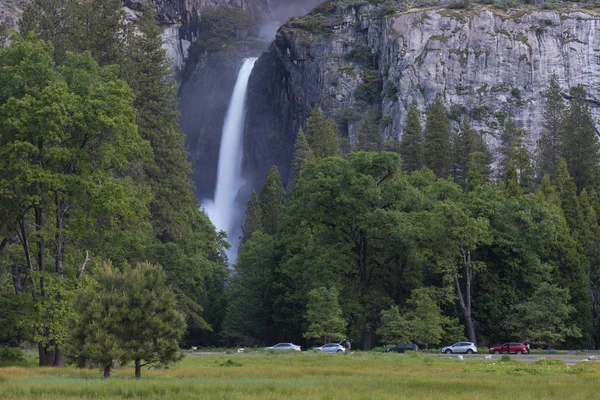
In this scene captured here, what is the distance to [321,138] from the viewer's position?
83.6 m

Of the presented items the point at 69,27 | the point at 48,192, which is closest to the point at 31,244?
the point at 48,192

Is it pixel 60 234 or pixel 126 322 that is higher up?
pixel 60 234

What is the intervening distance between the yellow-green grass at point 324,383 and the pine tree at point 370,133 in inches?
2134

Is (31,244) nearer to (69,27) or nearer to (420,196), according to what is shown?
(69,27)

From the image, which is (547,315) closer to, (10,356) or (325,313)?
(325,313)

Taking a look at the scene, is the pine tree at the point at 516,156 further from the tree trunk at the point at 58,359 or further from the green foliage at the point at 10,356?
the green foliage at the point at 10,356

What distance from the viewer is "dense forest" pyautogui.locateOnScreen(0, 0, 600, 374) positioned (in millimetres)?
34125

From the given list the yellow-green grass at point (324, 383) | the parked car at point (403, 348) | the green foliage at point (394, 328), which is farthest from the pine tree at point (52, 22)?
the parked car at point (403, 348)

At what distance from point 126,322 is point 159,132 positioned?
96.2 feet

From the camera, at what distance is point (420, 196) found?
2406 inches

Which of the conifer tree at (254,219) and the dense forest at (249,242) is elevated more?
the conifer tree at (254,219)

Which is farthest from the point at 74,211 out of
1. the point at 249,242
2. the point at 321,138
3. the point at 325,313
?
the point at 321,138

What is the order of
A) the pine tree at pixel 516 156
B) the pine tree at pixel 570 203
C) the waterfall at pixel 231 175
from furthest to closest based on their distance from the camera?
the waterfall at pixel 231 175 < the pine tree at pixel 516 156 < the pine tree at pixel 570 203

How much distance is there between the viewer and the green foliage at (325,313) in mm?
54406
